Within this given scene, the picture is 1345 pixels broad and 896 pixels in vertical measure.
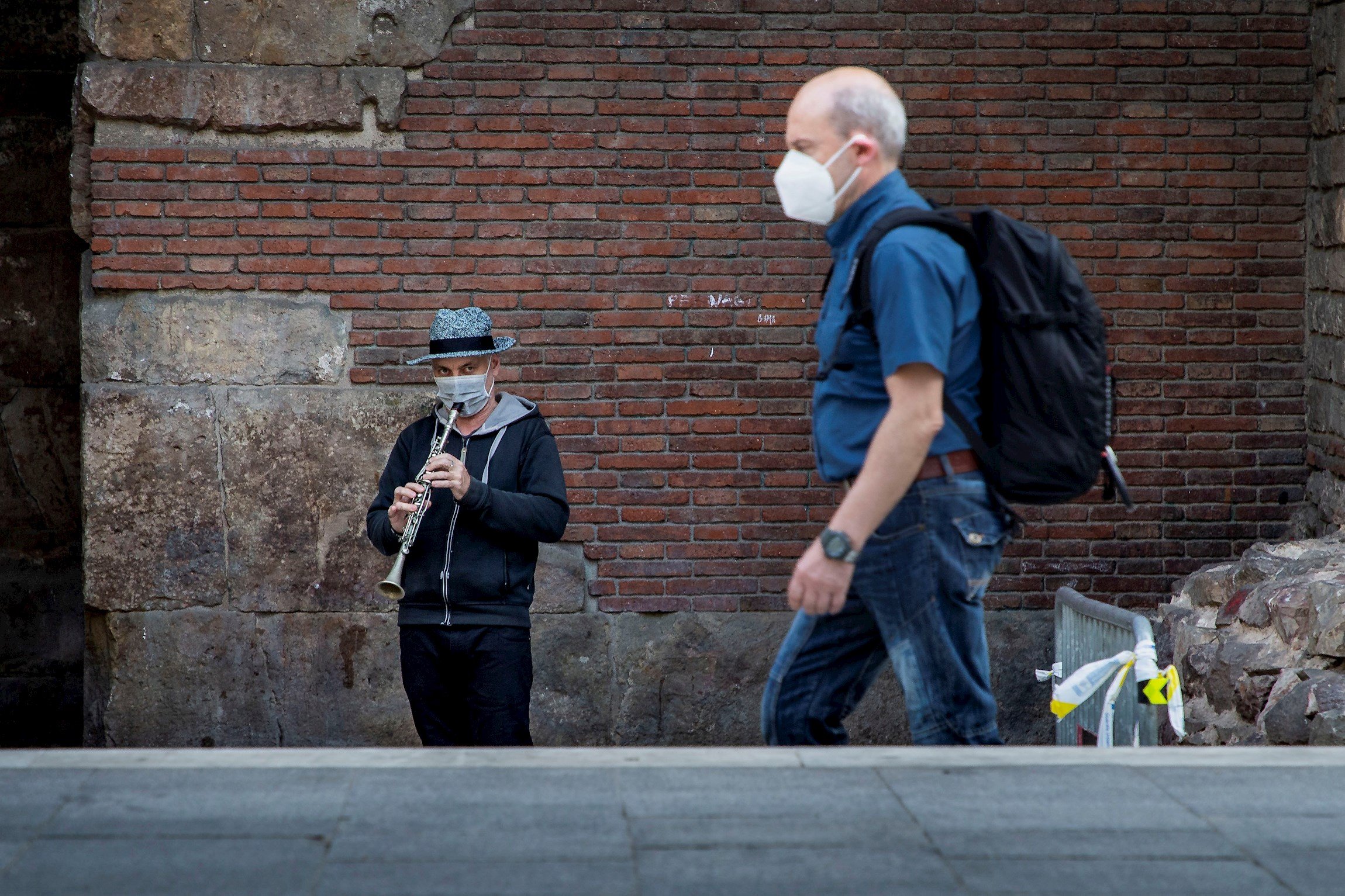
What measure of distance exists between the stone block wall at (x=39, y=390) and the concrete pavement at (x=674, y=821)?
4.08 metres

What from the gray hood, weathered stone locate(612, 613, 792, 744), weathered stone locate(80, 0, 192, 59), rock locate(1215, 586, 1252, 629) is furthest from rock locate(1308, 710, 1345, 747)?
weathered stone locate(80, 0, 192, 59)

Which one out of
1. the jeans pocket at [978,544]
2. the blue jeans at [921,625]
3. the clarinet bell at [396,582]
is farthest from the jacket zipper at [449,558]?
the jeans pocket at [978,544]

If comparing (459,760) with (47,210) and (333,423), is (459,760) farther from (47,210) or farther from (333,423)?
(47,210)

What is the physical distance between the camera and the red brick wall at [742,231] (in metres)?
5.71

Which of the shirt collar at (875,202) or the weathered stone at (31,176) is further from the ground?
the weathered stone at (31,176)

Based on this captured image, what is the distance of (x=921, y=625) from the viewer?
2.76 metres

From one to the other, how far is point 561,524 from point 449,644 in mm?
486

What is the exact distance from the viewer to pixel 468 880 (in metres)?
2.34

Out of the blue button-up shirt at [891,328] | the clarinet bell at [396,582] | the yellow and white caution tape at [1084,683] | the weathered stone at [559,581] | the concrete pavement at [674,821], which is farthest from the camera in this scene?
the weathered stone at [559,581]

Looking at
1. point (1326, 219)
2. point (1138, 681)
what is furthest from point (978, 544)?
point (1326, 219)

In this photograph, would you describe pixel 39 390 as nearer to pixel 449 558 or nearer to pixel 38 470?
A: pixel 38 470

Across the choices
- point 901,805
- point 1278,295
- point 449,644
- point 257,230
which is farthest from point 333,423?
point 1278,295

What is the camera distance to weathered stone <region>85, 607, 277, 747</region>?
18.9ft

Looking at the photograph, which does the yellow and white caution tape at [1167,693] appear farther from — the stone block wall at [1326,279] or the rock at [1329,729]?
the stone block wall at [1326,279]
